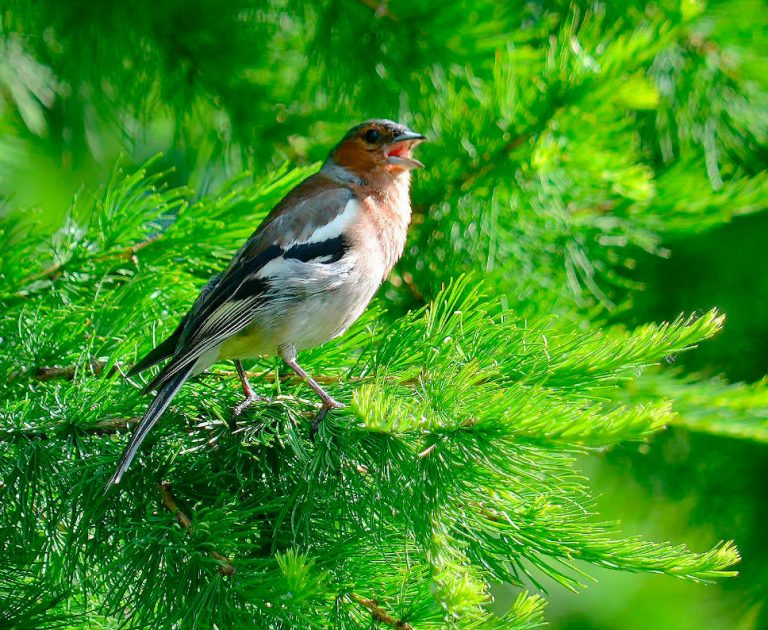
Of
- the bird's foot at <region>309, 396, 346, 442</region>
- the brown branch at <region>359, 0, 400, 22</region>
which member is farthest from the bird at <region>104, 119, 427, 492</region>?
the brown branch at <region>359, 0, 400, 22</region>

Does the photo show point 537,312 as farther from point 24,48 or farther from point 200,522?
point 24,48

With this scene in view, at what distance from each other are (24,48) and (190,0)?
0.96 meters

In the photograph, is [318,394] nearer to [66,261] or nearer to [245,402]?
[245,402]

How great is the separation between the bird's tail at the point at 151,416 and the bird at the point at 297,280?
68 mm

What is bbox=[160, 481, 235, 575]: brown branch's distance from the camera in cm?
193

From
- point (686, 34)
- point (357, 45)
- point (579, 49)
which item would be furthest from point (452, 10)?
point (686, 34)

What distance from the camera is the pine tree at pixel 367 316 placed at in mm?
1932

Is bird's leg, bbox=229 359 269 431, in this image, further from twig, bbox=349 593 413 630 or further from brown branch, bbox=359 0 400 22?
brown branch, bbox=359 0 400 22

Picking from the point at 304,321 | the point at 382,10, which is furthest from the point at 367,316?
the point at 382,10

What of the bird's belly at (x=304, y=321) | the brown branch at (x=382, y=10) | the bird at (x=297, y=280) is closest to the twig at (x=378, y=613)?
the bird at (x=297, y=280)

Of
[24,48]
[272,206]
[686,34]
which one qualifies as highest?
[686,34]

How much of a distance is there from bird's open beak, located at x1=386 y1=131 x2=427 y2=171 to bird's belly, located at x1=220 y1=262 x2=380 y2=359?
652 millimetres

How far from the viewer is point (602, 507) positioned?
4984 millimetres

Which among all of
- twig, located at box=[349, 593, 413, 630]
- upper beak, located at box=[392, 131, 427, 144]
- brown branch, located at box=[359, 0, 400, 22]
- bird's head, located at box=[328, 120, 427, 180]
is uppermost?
brown branch, located at box=[359, 0, 400, 22]
